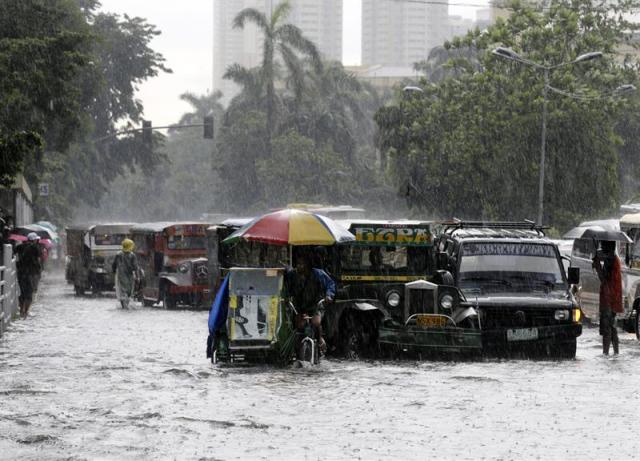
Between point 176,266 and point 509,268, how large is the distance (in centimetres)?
1705

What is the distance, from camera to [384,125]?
61.2m

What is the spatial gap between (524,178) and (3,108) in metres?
25.1

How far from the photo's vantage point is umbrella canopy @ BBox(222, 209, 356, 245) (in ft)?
62.2

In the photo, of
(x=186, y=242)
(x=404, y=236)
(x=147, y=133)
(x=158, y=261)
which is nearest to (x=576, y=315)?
(x=404, y=236)

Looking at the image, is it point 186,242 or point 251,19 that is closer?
point 186,242

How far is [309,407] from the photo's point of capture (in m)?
14.0

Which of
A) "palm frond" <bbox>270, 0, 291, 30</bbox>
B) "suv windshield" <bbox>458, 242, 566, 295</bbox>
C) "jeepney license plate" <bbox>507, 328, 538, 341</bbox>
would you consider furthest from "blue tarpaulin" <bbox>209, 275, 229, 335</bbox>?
"palm frond" <bbox>270, 0, 291, 30</bbox>

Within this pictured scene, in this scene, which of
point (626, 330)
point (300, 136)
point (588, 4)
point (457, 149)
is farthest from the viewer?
point (300, 136)

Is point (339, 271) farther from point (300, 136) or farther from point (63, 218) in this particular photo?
point (300, 136)

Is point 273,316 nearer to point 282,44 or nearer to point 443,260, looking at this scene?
point 443,260

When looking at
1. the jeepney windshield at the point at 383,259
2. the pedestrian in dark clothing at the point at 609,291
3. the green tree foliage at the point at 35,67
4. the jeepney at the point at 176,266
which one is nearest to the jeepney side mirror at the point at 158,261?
the jeepney at the point at 176,266

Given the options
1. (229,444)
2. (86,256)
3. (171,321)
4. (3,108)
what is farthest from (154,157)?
(229,444)

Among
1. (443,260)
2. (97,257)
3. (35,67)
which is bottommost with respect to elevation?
(97,257)

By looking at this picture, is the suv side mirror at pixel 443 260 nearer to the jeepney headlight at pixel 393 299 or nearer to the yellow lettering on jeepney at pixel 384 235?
the yellow lettering on jeepney at pixel 384 235
